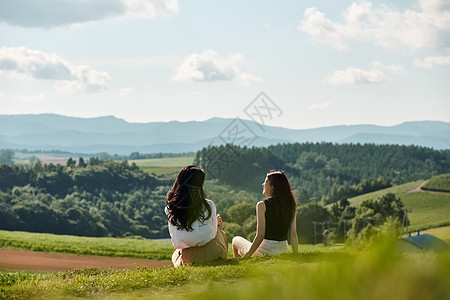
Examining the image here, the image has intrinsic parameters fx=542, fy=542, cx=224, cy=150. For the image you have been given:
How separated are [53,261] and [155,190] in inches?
4988

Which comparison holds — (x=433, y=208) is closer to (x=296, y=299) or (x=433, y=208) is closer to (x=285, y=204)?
(x=285, y=204)

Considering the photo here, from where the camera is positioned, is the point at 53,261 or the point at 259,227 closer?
the point at 259,227

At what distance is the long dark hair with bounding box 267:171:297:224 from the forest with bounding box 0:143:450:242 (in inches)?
2649

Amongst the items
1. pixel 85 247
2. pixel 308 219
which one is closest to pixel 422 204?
pixel 308 219

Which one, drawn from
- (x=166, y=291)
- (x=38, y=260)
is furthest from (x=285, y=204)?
(x=38, y=260)

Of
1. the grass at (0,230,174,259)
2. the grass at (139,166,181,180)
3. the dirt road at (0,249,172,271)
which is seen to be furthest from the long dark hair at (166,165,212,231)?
the grass at (139,166,181,180)

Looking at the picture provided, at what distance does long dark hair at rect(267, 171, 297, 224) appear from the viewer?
30.4 feet

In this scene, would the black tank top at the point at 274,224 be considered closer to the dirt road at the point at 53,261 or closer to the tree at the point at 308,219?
the dirt road at the point at 53,261

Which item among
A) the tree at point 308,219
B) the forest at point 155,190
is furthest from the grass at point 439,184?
the tree at point 308,219

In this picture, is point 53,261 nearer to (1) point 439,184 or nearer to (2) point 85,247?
(2) point 85,247

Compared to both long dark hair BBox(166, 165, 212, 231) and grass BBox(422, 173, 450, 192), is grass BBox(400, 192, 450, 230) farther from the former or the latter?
long dark hair BBox(166, 165, 212, 231)

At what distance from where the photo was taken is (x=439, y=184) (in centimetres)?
12119

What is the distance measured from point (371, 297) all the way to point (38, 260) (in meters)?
22.5

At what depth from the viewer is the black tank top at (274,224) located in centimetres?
931
